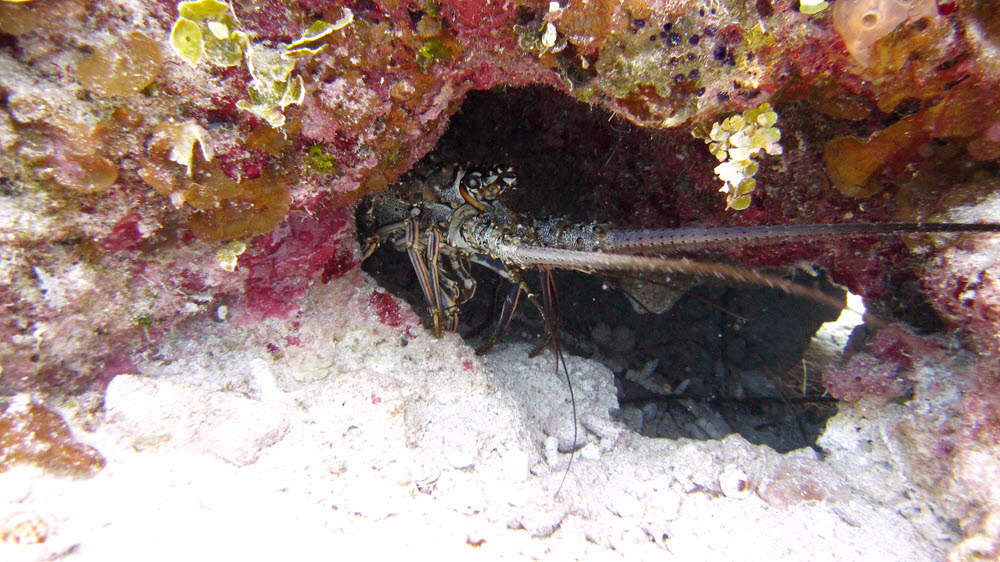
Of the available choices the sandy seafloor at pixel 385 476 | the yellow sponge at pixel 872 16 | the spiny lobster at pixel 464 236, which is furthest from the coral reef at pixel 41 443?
the yellow sponge at pixel 872 16

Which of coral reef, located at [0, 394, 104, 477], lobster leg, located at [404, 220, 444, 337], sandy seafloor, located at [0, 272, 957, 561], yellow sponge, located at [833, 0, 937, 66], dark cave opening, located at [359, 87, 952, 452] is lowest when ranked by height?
coral reef, located at [0, 394, 104, 477]

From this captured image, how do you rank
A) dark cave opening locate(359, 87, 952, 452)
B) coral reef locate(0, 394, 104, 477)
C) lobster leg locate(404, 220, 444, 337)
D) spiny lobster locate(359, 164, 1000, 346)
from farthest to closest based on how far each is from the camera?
lobster leg locate(404, 220, 444, 337), dark cave opening locate(359, 87, 952, 452), spiny lobster locate(359, 164, 1000, 346), coral reef locate(0, 394, 104, 477)

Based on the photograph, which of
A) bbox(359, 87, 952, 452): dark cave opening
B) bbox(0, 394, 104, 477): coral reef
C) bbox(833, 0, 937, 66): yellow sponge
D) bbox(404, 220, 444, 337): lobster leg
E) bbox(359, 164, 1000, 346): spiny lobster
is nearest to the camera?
bbox(833, 0, 937, 66): yellow sponge

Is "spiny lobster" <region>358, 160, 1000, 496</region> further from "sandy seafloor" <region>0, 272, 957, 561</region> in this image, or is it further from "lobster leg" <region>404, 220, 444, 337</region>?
"sandy seafloor" <region>0, 272, 957, 561</region>

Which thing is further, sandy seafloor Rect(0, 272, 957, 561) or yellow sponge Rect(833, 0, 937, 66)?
sandy seafloor Rect(0, 272, 957, 561)

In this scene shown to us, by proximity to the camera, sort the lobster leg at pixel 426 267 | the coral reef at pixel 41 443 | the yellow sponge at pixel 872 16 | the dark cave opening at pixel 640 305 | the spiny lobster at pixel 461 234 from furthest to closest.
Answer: the lobster leg at pixel 426 267 → the dark cave opening at pixel 640 305 → the spiny lobster at pixel 461 234 → the coral reef at pixel 41 443 → the yellow sponge at pixel 872 16

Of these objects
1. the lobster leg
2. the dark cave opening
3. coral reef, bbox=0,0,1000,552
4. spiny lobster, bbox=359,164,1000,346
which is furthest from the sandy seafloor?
the dark cave opening

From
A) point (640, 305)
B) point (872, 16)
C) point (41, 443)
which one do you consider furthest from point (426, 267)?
point (872, 16)

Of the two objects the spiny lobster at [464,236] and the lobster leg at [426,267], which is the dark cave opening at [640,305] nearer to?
the spiny lobster at [464,236]
